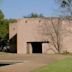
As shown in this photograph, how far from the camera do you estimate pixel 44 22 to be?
2586 inches

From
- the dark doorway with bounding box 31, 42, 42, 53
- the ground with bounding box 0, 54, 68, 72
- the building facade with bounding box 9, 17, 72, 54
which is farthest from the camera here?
the dark doorway with bounding box 31, 42, 42, 53

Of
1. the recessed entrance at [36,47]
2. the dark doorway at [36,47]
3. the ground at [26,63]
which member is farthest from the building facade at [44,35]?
the ground at [26,63]

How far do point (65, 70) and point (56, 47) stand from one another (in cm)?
4461

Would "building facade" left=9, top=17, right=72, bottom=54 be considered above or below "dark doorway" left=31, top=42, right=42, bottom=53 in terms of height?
above

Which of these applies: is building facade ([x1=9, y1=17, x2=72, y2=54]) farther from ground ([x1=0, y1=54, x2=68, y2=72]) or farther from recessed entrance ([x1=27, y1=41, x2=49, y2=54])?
ground ([x1=0, y1=54, x2=68, y2=72])

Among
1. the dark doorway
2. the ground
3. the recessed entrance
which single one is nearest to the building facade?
the recessed entrance

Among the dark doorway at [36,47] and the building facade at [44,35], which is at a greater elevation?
the building facade at [44,35]

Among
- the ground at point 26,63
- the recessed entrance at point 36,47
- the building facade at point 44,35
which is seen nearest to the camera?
the ground at point 26,63

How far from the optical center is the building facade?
63656 mm

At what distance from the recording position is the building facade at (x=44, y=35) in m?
63.7

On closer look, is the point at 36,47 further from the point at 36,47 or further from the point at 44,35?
the point at 44,35

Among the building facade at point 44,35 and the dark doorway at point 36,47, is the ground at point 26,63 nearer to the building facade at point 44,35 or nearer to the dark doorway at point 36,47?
the building facade at point 44,35

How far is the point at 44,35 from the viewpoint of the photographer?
214 feet

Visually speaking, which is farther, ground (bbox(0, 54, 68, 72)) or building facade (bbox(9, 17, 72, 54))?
building facade (bbox(9, 17, 72, 54))
